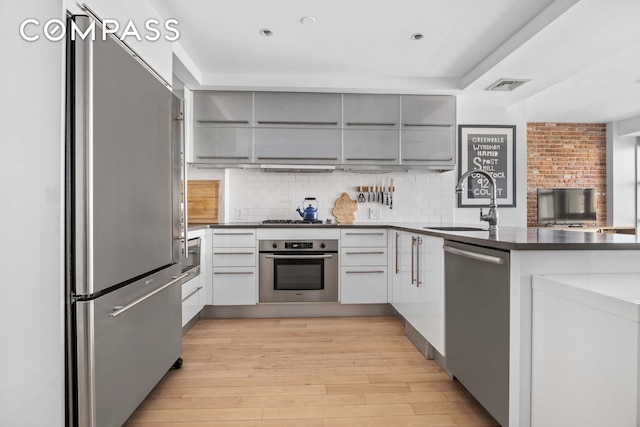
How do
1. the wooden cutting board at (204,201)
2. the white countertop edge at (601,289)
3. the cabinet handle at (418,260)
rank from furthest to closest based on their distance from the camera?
the wooden cutting board at (204,201)
the cabinet handle at (418,260)
the white countertop edge at (601,289)

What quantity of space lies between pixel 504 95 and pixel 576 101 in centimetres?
190

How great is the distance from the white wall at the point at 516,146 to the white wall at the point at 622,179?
303 cm

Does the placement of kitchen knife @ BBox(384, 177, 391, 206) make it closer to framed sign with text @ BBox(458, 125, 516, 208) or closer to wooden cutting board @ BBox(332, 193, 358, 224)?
wooden cutting board @ BBox(332, 193, 358, 224)

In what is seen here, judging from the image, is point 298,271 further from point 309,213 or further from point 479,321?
point 479,321

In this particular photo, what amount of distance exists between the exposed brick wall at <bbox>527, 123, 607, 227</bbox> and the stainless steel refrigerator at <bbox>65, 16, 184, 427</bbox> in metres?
6.03

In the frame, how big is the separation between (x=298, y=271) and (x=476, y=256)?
6.95 feet

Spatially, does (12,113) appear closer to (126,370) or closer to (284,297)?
(126,370)

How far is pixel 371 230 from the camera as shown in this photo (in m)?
3.60

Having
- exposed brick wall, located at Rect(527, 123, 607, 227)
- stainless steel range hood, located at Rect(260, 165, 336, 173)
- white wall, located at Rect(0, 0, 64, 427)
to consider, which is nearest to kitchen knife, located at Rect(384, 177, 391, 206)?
stainless steel range hood, located at Rect(260, 165, 336, 173)

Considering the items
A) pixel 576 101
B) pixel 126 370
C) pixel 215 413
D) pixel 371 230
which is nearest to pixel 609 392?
pixel 215 413

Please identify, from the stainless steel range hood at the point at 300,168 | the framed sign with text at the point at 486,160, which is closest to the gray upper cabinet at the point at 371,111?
the stainless steel range hood at the point at 300,168

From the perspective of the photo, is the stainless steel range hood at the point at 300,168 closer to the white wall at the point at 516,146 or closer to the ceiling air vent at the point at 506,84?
the white wall at the point at 516,146

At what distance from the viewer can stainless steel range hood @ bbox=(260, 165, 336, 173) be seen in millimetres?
3811

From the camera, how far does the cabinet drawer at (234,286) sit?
3.52m
